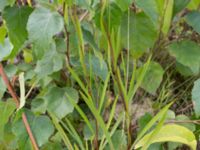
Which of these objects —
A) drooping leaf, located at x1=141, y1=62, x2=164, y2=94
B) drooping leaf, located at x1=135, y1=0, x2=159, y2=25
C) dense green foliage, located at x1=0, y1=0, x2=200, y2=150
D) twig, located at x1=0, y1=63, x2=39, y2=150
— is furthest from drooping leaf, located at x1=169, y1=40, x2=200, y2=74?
twig, located at x1=0, y1=63, x2=39, y2=150

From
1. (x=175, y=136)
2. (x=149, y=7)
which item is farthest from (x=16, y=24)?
(x=175, y=136)

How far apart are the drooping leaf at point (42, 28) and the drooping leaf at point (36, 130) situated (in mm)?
242

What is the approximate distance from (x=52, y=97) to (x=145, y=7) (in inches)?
14.3

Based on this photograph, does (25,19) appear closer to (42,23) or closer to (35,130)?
(42,23)

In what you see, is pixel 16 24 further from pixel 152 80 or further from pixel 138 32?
pixel 152 80

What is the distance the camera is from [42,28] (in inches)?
38.1

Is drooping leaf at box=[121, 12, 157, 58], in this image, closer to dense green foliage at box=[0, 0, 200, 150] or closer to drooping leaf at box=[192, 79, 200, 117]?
dense green foliage at box=[0, 0, 200, 150]

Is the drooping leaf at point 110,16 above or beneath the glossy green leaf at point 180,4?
above

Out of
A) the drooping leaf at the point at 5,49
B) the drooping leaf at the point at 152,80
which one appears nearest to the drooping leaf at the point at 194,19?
the drooping leaf at the point at 152,80

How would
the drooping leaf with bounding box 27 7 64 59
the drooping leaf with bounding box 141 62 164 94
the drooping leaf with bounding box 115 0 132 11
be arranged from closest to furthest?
1. the drooping leaf with bounding box 115 0 132 11
2. the drooping leaf with bounding box 27 7 64 59
3. the drooping leaf with bounding box 141 62 164 94

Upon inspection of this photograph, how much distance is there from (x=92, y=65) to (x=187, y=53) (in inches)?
10.9

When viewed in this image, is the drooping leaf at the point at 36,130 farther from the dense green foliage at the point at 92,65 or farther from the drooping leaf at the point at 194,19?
the drooping leaf at the point at 194,19

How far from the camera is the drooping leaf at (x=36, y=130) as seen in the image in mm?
1100

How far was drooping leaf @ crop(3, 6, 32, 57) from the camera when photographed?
3.28 ft
